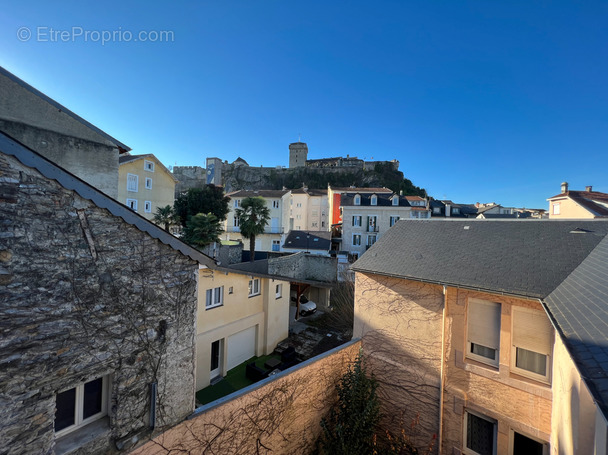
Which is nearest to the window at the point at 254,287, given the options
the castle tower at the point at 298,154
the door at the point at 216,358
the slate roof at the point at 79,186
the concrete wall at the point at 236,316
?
the concrete wall at the point at 236,316

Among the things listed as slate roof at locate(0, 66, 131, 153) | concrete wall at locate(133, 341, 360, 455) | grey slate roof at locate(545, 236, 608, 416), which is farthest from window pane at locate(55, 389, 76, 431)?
slate roof at locate(0, 66, 131, 153)

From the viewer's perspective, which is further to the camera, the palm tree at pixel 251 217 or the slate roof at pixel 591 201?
the palm tree at pixel 251 217

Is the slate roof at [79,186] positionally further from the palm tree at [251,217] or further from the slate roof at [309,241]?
the slate roof at [309,241]

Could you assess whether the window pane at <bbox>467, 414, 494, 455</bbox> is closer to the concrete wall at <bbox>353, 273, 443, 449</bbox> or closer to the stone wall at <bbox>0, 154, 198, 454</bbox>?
the concrete wall at <bbox>353, 273, 443, 449</bbox>

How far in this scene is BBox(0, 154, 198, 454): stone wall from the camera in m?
2.84

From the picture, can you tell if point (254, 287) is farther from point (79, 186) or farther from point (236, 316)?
point (79, 186)

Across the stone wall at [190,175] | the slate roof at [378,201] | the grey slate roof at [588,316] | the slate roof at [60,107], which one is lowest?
the grey slate roof at [588,316]

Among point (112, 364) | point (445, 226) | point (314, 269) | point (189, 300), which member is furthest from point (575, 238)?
point (314, 269)

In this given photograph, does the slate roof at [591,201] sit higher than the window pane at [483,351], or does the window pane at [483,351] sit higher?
the slate roof at [591,201]

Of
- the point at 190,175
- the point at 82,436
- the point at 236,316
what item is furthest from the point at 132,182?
the point at 190,175

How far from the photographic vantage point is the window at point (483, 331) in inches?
236

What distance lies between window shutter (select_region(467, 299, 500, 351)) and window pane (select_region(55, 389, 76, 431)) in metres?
7.46

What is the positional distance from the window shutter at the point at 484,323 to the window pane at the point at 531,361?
15.7 inches

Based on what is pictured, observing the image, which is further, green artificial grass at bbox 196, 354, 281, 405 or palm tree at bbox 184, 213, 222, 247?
palm tree at bbox 184, 213, 222, 247
